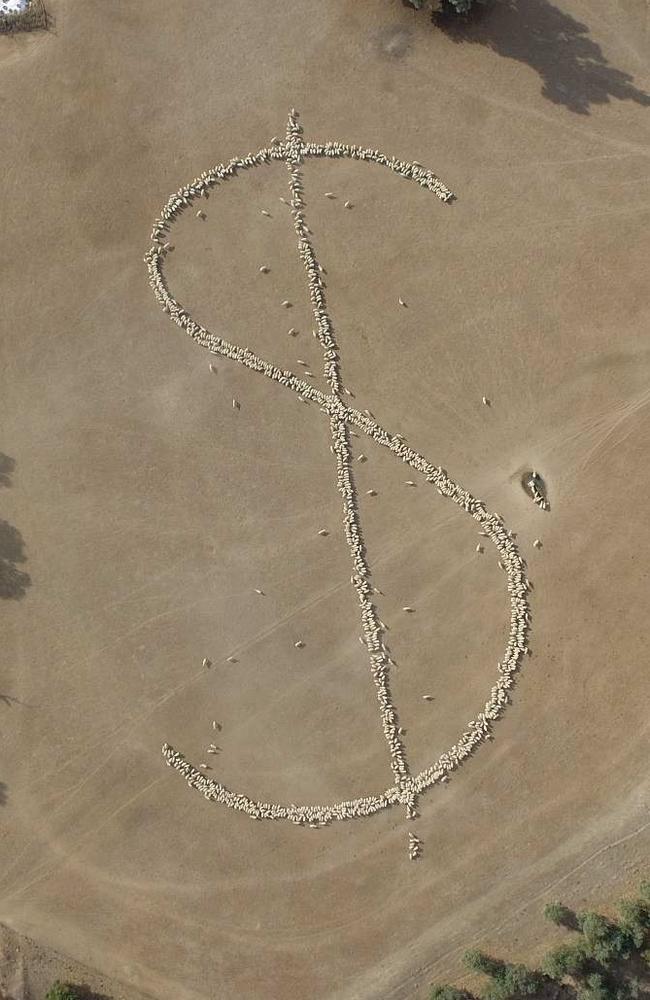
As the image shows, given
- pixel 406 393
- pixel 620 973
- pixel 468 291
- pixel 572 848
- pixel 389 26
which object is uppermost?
pixel 389 26

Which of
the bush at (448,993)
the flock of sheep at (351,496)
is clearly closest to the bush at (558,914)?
the bush at (448,993)

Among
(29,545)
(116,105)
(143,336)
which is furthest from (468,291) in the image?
(29,545)

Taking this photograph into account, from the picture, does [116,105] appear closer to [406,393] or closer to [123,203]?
[123,203]

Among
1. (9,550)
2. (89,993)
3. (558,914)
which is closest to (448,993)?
(558,914)

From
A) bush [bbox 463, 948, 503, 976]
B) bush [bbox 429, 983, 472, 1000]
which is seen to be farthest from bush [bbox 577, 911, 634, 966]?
bush [bbox 429, 983, 472, 1000]

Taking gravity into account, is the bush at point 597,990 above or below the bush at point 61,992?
below

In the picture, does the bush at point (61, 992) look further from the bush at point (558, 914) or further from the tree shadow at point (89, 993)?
the bush at point (558, 914)

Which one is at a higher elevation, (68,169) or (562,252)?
(68,169)
